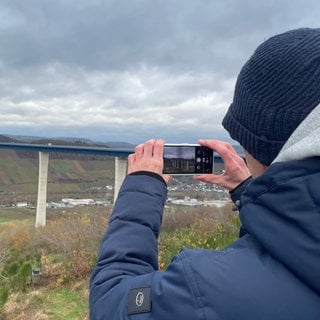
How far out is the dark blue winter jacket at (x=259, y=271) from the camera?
78 centimetres

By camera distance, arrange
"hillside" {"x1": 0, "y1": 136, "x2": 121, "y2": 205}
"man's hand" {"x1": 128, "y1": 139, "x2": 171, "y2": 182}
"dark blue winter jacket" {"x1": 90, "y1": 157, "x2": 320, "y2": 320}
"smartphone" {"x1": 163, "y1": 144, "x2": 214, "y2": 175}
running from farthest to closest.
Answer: "hillside" {"x1": 0, "y1": 136, "x2": 121, "y2": 205}
"smartphone" {"x1": 163, "y1": 144, "x2": 214, "y2": 175}
"man's hand" {"x1": 128, "y1": 139, "x2": 171, "y2": 182}
"dark blue winter jacket" {"x1": 90, "y1": 157, "x2": 320, "y2": 320}

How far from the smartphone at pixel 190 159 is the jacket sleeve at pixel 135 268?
9.2 inches

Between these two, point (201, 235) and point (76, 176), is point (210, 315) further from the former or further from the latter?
point (76, 176)

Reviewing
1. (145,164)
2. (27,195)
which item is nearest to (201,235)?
(145,164)

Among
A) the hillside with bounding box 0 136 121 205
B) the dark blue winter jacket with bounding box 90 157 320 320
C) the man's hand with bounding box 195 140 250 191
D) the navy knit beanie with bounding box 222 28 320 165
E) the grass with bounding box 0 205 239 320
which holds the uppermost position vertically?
the navy knit beanie with bounding box 222 28 320 165

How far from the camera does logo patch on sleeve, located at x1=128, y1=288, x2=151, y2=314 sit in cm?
87

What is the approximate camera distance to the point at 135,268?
1043 millimetres

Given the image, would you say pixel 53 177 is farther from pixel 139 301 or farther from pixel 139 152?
pixel 139 301

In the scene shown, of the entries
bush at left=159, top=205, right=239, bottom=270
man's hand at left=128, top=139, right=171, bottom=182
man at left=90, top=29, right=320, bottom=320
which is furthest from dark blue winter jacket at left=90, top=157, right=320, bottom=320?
bush at left=159, top=205, right=239, bottom=270

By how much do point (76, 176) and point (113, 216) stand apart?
4841cm

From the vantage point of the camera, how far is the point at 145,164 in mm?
1208

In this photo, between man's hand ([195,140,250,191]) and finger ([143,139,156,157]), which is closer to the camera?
finger ([143,139,156,157])

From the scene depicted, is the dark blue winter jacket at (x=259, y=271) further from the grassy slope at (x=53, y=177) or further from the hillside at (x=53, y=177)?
the grassy slope at (x=53, y=177)

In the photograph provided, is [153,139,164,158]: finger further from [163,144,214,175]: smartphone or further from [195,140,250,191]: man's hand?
[195,140,250,191]: man's hand
